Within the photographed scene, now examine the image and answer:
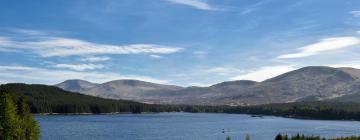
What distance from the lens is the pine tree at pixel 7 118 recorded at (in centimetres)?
11038

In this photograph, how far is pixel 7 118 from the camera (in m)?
111

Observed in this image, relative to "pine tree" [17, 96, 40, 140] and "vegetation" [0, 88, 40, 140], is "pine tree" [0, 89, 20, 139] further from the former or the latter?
"pine tree" [17, 96, 40, 140]

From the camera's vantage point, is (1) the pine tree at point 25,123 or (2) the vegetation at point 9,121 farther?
(1) the pine tree at point 25,123

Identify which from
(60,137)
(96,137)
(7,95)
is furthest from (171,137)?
(7,95)

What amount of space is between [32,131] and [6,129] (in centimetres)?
1540

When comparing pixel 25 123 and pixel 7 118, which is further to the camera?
pixel 25 123

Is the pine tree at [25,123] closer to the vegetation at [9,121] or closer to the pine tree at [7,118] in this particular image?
the vegetation at [9,121]

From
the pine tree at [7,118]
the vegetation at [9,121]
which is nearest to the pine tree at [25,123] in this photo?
the vegetation at [9,121]

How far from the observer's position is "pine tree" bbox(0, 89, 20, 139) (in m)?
110

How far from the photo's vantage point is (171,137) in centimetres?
19112

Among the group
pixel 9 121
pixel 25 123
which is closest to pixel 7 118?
pixel 9 121

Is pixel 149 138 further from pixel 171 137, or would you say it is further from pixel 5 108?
pixel 5 108

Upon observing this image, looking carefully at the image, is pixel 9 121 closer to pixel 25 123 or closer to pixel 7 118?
pixel 7 118

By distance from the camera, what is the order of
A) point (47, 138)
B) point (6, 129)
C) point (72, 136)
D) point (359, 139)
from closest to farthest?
point (6, 129) < point (359, 139) < point (47, 138) < point (72, 136)
